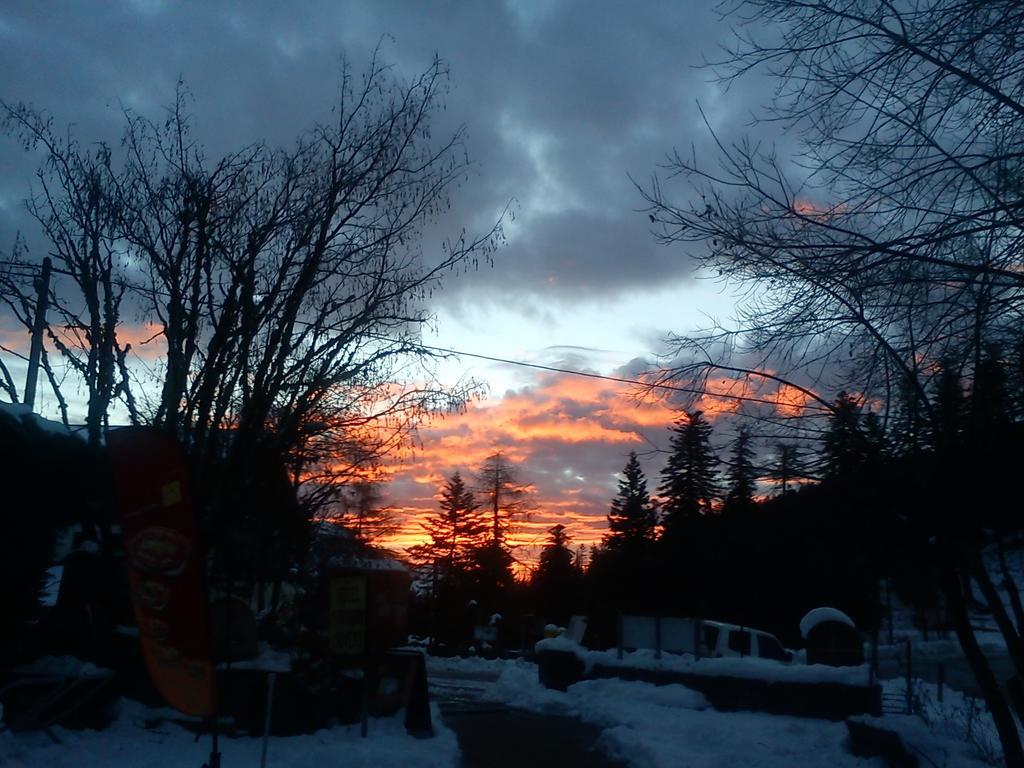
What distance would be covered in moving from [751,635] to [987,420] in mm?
14923

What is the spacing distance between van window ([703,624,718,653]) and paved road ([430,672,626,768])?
4865 mm

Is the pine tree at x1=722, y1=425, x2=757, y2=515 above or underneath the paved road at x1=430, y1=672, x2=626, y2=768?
above

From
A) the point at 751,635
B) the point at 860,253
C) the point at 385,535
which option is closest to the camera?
the point at 860,253

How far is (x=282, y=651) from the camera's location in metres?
13.8

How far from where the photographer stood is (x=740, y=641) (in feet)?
73.8

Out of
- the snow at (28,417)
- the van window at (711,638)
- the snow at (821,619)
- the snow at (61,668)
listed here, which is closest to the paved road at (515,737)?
the snow at (61,668)

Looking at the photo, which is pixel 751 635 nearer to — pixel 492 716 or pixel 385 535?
pixel 492 716

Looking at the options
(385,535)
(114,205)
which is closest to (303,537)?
(114,205)

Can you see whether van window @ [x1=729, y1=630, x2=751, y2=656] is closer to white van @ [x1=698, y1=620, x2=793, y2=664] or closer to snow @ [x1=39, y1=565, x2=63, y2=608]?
white van @ [x1=698, y1=620, x2=793, y2=664]

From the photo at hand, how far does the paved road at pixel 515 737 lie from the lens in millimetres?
13203

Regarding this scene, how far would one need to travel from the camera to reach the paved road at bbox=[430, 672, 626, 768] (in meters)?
13.2

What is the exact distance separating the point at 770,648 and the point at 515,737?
9759 mm

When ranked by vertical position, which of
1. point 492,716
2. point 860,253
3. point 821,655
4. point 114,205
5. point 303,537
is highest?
point 114,205

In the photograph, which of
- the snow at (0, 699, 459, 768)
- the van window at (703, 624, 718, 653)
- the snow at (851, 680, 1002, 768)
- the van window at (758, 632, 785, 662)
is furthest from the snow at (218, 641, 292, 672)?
the van window at (758, 632, 785, 662)
